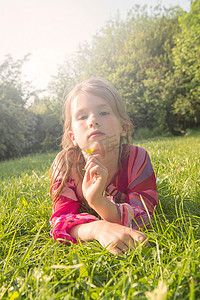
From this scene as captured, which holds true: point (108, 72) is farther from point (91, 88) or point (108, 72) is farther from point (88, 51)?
point (91, 88)

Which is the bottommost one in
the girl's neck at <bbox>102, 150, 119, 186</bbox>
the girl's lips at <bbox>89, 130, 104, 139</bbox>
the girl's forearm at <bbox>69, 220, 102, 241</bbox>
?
the girl's forearm at <bbox>69, 220, 102, 241</bbox>

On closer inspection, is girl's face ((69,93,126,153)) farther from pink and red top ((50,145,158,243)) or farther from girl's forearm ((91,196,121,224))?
girl's forearm ((91,196,121,224))

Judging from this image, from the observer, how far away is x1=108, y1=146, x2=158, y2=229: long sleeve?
1.50m

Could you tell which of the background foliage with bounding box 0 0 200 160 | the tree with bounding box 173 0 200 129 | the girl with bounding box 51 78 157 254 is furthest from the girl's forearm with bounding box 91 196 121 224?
the tree with bounding box 173 0 200 129

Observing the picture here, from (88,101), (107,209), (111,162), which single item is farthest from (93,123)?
(107,209)

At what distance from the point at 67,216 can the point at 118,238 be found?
533 mm

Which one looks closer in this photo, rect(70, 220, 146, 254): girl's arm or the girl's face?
rect(70, 220, 146, 254): girl's arm

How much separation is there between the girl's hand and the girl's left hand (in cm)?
17

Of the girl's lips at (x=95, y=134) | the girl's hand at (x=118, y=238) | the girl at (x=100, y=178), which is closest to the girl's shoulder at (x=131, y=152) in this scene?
the girl at (x=100, y=178)

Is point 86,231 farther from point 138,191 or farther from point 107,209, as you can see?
point 138,191

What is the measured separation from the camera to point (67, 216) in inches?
66.3

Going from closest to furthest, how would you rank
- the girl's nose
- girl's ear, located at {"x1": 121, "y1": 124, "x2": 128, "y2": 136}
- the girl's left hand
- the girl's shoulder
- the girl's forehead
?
the girl's left hand, the girl's nose, the girl's forehead, the girl's shoulder, girl's ear, located at {"x1": 121, "y1": 124, "x2": 128, "y2": 136}

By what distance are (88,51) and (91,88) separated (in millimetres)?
20038

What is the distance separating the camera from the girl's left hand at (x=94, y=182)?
4.47 ft
